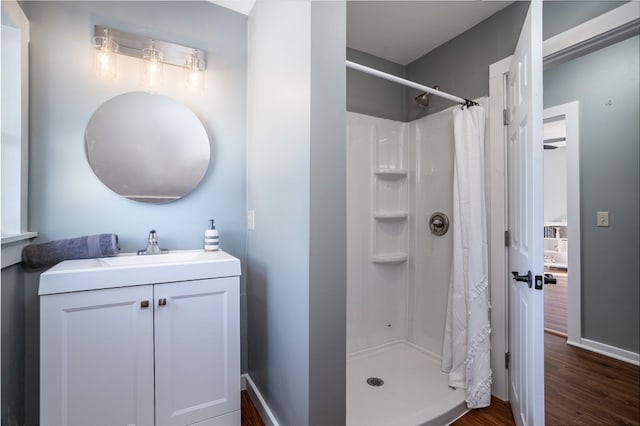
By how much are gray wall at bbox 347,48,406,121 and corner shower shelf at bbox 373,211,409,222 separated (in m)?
0.85

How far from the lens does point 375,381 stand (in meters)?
1.86

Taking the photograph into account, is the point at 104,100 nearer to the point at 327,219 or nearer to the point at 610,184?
the point at 327,219

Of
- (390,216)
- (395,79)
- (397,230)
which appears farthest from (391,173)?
(395,79)

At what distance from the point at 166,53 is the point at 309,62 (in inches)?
40.8

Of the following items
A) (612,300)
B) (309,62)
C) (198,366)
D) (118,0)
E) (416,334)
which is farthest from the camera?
(416,334)

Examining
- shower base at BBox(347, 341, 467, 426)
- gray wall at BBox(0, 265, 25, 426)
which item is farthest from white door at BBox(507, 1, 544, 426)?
gray wall at BBox(0, 265, 25, 426)

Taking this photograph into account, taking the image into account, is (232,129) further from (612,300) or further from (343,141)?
(612,300)

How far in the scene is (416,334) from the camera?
92.2 inches

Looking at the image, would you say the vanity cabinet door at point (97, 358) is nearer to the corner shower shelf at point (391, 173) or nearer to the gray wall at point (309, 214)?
the gray wall at point (309, 214)

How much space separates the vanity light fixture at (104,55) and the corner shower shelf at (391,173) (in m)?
1.86

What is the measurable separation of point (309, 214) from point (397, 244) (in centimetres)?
158

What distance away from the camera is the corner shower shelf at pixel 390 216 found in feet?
7.49

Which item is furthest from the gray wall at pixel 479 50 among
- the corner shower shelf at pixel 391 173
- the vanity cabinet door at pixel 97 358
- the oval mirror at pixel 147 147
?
the vanity cabinet door at pixel 97 358

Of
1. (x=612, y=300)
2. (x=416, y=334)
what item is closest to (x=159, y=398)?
(x=416, y=334)
